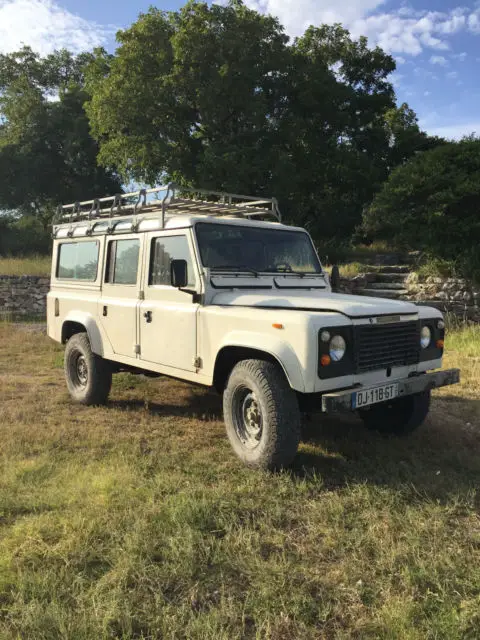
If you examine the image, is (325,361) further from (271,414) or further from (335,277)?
(335,277)

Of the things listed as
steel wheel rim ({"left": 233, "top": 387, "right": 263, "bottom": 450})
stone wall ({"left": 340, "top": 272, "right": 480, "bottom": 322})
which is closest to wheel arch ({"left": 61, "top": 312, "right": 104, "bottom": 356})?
steel wheel rim ({"left": 233, "top": 387, "right": 263, "bottom": 450})

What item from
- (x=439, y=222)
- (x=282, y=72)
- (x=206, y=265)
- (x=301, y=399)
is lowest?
(x=301, y=399)

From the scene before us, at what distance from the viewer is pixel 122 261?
5.65 metres

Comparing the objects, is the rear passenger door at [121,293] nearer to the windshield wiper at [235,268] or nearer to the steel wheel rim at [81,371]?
the steel wheel rim at [81,371]

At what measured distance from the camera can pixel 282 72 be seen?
22047 millimetres

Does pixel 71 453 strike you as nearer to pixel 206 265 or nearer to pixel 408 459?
pixel 206 265

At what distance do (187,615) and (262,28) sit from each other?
22566 millimetres

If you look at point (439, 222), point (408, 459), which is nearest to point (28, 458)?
point (408, 459)

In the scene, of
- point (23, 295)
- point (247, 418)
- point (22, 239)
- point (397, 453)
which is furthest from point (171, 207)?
point (22, 239)

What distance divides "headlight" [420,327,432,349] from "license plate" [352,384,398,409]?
25.6 inches

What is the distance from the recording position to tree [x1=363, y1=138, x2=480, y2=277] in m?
10.9

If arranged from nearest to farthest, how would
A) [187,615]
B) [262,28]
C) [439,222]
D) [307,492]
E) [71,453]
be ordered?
[187,615] → [307,492] → [71,453] → [439,222] → [262,28]

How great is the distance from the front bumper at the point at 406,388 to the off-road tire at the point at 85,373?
3232mm

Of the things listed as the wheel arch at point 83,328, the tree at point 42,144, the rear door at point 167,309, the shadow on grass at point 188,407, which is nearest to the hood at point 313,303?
the rear door at point 167,309
